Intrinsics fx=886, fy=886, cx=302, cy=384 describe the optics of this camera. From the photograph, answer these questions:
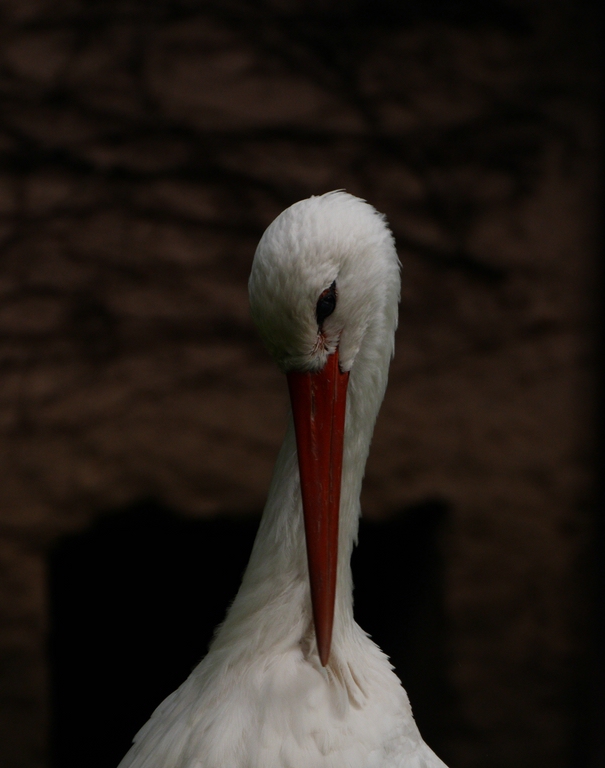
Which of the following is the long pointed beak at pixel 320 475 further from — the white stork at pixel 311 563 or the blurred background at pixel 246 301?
the blurred background at pixel 246 301

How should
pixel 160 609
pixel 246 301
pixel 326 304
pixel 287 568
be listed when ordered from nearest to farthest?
pixel 326 304 < pixel 287 568 < pixel 246 301 < pixel 160 609

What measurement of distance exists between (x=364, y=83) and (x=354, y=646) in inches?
52.3

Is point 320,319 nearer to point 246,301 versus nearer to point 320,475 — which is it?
point 320,475

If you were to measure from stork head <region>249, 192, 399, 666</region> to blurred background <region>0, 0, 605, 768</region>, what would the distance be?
925 mm

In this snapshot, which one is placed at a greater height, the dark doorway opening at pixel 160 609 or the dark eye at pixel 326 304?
the dark eye at pixel 326 304

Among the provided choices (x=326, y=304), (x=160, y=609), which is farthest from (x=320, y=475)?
(x=160, y=609)

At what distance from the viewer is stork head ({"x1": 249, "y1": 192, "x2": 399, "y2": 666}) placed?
3.61 feet

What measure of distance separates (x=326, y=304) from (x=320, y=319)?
21 millimetres

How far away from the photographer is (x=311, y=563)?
3.83 feet

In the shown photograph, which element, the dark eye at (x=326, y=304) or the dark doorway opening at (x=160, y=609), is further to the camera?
the dark doorway opening at (x=160, y=609)

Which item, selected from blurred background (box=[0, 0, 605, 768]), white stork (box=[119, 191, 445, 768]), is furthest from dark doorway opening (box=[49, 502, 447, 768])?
white stork (box=[119, 191, 445, 768])

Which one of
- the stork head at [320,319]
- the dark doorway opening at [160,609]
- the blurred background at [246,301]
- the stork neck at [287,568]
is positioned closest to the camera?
the stork head at [320,319]

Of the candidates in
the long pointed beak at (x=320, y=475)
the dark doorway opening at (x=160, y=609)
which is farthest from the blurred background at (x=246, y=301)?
the long pointed beak at (x=320, y=475)

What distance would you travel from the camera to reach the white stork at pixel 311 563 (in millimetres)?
1126
